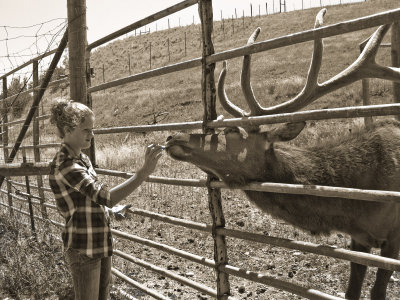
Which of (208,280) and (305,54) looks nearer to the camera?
(208,280)

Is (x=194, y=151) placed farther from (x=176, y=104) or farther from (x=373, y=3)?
(x=373, y=3)

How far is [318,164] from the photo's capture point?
359cm

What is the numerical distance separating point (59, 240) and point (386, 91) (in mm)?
17072

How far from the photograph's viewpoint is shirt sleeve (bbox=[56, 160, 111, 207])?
2.71 meters

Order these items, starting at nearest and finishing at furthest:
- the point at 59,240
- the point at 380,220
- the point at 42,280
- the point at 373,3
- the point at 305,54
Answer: the point at 380,220
the point at 42,280
the point at 59,240
the point at 305,54
the point at 373,3

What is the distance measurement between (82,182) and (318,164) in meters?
1.92

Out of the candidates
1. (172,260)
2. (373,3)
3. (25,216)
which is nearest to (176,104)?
(25,216)

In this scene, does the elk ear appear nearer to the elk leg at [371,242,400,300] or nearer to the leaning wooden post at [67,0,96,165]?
the elk leg at [371,242,400,300]

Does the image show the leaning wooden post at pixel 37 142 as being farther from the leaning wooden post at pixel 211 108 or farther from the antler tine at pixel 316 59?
the antler tine at pixel 316 59

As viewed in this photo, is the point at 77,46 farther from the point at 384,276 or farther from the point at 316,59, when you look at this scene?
the point at 384,276

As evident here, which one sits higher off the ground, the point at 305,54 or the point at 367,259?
the point at 305,54

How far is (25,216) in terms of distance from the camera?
781 centimetres

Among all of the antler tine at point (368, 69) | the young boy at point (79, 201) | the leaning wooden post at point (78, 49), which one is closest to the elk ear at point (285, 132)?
the antler tine at point (368, 69)

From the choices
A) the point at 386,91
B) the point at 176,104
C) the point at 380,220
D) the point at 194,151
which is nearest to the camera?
the point at 194,151
